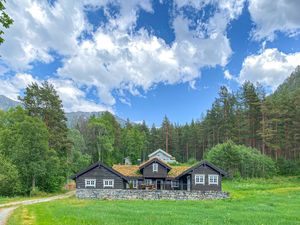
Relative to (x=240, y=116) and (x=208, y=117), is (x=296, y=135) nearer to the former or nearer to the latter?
(x=240, y=116)

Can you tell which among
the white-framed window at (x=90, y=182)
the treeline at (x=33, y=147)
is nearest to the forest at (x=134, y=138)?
the treeline at (x=33, y=147)

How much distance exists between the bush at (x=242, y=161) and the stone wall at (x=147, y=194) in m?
27.0

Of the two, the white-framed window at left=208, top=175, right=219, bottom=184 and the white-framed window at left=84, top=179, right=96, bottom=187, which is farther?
the white-framed window at left=208, top=175, right=219, bottom=184

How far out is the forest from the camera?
2053 inches

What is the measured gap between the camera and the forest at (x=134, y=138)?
171 feet

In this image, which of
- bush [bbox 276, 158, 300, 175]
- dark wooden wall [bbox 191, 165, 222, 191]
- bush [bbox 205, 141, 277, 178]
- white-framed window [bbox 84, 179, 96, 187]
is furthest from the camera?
bush [bbox 276, 158, 300, 175]

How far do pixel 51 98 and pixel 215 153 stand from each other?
119 feet

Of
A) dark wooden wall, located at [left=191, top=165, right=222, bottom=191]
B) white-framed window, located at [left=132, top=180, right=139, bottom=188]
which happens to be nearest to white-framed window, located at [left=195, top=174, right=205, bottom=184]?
dark wooden wall, located at [left=191, top=165, right=222, bottom=191]

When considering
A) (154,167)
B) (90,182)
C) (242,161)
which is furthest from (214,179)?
(242,161)

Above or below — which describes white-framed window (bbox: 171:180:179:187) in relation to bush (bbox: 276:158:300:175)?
below

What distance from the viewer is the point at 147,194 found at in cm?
4666

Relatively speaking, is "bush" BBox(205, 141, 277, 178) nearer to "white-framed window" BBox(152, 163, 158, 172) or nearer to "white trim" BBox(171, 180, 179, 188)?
"white trim" BBox(171, 180, 179, 188)

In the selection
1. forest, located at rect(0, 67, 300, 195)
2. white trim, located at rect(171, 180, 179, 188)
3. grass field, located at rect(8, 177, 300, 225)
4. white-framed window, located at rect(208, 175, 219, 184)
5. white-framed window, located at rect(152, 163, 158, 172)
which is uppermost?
forest, located at rect(0, 67, 300, 195)

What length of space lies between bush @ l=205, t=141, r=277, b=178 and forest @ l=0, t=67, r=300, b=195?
21 centimetres
